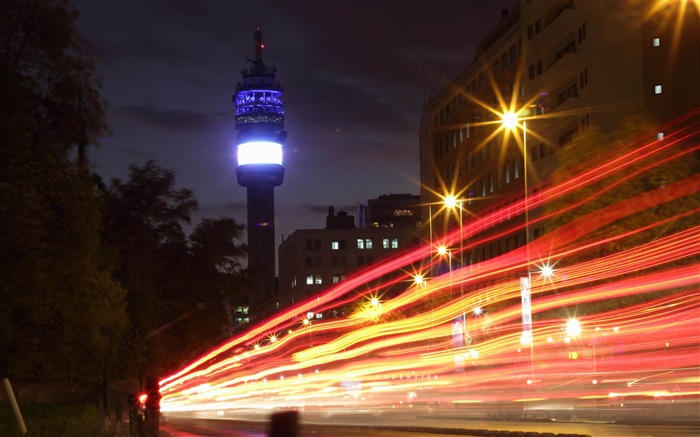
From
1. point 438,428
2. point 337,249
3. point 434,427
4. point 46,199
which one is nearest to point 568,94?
point 434,427

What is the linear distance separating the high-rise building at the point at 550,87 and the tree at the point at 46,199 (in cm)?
2531

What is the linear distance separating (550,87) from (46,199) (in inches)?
2263

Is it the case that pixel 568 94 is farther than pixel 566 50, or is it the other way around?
pixel 566 50

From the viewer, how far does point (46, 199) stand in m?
11.8

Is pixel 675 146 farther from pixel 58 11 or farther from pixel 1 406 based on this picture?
pixel 58 11

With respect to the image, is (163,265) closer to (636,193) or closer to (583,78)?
(636,193)

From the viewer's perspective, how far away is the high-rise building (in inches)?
2190

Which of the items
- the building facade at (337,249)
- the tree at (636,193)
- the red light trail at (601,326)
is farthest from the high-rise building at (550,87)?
the building facade at (337,249)

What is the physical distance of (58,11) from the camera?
1270 centimetres

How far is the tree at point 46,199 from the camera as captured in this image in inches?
447

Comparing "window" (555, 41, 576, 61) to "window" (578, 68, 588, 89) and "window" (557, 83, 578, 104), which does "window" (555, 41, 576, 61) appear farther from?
"window" (578, 68, 588, 89)

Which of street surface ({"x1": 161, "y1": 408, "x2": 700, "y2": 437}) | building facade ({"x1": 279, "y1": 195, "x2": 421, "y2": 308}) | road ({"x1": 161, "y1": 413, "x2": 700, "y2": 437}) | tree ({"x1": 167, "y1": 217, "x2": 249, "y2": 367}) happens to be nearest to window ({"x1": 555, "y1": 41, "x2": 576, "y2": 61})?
road ({"x1": 161, "y1": 413, "x2": 700, "y2": 437})

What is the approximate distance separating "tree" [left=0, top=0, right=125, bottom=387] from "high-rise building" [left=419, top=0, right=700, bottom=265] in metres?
25.3

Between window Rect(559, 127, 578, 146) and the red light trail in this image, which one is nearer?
the red light trail
